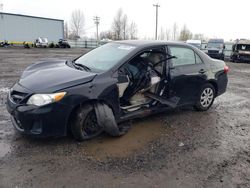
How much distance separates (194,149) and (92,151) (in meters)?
1.60

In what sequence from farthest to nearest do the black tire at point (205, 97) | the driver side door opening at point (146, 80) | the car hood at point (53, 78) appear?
the black tire at point (205, 97), the driver side door opening at point (146, 80), the car hood at point (53, 78)

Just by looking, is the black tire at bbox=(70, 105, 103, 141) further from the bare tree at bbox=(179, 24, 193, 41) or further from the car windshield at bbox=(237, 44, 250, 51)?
the bare tree at bbox=(179, 24, 193, 41)

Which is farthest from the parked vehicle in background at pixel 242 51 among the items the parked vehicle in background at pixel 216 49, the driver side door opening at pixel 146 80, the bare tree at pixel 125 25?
the bare tree at pixel 125 25

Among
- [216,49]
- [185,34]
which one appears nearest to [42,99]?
[216,49]

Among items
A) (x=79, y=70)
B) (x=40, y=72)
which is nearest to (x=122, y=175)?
(x=79, y=70)

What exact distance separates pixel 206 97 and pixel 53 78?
11.5ft

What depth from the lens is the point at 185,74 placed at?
4.70 metres

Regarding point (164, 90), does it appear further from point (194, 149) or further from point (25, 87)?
point (25, 87)

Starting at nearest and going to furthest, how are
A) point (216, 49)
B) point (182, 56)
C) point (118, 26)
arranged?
point (182, 56) < point (216, 49) < point (118, 26)

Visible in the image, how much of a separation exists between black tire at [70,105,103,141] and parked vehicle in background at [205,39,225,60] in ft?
74.8

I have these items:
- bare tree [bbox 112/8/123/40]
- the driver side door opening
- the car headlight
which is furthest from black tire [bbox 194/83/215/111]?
bare tree [bbox 112/8/123/40]

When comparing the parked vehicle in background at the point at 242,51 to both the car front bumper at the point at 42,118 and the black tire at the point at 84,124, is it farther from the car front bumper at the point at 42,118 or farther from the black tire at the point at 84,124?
the car front bumper at the point at 42,118

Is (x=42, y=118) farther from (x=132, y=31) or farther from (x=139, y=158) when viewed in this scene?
(x=132, y=31)

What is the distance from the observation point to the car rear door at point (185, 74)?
180 inches
